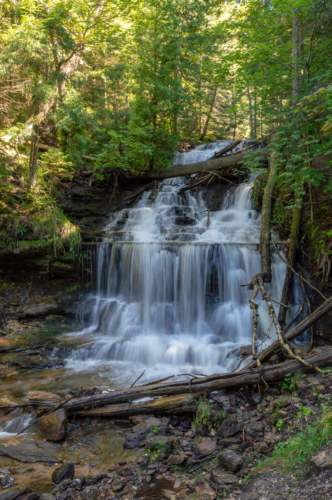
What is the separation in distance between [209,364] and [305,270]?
9.92ft

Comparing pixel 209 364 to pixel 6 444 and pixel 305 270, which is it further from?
pixel 6 444

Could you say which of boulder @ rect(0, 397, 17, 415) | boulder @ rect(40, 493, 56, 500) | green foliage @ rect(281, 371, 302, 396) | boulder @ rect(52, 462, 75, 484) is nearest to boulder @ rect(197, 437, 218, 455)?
green foliage @ rect(281, 371, 302, 396)

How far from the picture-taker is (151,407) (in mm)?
4684

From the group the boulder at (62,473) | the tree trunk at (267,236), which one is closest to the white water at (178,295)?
the tree trunk at (267,236)

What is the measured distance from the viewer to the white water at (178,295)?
24.1ft

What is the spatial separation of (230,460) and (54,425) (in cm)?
259

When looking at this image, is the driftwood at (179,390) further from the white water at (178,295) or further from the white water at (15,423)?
the white water at (178,295)

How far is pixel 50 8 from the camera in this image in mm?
9227

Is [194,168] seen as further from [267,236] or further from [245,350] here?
[245,350]

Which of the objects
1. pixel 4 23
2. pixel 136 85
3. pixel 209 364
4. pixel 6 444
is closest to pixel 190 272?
pixel 209 364

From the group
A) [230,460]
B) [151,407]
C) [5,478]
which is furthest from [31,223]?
[230,460]

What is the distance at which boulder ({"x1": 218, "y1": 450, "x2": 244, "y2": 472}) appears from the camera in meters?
3.17

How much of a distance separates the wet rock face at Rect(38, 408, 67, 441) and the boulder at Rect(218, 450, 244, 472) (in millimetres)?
2308

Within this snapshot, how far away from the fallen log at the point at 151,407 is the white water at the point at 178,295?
72.3 inches
